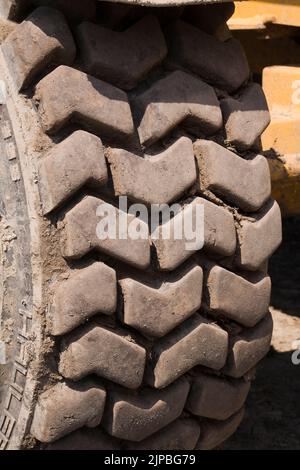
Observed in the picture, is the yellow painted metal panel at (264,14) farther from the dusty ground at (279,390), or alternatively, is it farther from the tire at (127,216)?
the dusty ground at (279,390)

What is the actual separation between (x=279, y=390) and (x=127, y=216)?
4.23ft

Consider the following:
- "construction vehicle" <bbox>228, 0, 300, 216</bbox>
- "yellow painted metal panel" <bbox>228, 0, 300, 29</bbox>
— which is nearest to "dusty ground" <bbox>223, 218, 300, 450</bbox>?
"construction vehicle" <bbox>228, 0, 300, 216</bbox>

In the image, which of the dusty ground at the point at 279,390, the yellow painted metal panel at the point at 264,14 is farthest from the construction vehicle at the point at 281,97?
the dusty ground at the point at 279,390

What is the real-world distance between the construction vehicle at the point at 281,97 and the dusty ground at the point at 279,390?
0.68 m

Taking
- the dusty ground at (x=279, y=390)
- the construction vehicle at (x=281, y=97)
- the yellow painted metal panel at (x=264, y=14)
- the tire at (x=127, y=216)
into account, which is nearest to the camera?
the tire at (x=127, y=216)

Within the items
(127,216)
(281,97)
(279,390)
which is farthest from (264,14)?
(279,390)

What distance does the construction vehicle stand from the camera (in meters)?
2.23

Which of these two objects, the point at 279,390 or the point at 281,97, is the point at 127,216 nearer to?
the point at 281,97

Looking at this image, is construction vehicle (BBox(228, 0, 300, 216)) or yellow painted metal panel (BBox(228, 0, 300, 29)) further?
yellow painted metal panel (BBox(228, 0, 300, 29))

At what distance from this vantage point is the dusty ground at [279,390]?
2639 mm

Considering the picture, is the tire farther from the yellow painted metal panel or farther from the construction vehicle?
the yellow painted metal panel

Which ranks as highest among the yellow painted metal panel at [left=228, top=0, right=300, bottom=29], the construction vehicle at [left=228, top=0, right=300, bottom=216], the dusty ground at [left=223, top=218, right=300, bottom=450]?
the yellow painted metal panel at [left=228, top=0, right=300, bottom=29]

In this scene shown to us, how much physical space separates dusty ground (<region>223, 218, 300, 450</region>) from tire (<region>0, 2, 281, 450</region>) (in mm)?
709

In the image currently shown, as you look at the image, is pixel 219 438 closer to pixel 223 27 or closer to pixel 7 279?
pixel 7 279
